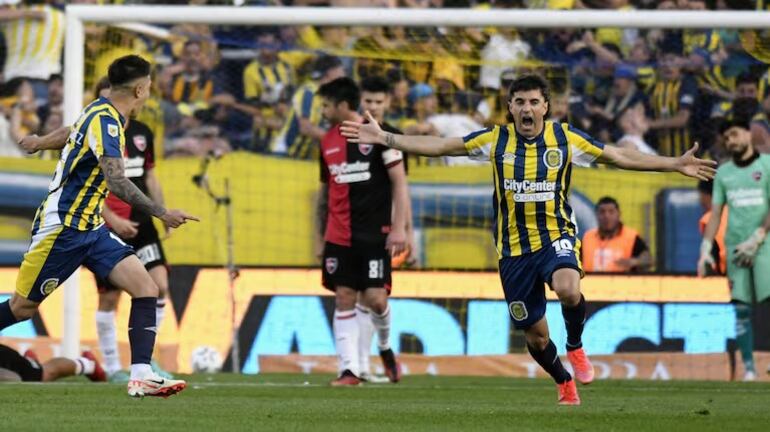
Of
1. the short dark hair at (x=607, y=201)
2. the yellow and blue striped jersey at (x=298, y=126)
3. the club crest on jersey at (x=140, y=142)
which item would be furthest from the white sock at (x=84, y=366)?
the short dark hair at (x=607, y=201)

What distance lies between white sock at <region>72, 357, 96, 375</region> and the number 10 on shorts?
90.3 inches

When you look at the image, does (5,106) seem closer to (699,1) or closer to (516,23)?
(516,23)

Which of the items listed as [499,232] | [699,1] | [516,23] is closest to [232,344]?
[516,23]

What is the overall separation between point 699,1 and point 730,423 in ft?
31.8

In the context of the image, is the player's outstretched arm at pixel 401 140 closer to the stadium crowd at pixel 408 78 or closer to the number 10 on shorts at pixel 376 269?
the number 10 on shorts at pixel 376 269

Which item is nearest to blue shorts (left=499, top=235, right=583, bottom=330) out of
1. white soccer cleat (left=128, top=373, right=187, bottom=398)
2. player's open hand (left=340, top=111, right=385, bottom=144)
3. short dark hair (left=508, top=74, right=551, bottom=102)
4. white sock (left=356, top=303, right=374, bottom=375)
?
short dark hair (left=508, top=74, right=551, bottom=102)

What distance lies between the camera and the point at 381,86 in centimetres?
1252

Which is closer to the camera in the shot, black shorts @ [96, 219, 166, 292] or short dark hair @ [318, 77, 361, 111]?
short dark hair @ [318, 77, 361, 111]

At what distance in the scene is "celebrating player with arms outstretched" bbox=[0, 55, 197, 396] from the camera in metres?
9.20

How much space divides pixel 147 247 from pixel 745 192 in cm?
540

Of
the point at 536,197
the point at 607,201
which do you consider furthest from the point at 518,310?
the point at 607,201

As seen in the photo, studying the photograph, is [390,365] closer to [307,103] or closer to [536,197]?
[536,197]

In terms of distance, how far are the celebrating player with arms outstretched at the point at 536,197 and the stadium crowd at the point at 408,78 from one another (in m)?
6.23

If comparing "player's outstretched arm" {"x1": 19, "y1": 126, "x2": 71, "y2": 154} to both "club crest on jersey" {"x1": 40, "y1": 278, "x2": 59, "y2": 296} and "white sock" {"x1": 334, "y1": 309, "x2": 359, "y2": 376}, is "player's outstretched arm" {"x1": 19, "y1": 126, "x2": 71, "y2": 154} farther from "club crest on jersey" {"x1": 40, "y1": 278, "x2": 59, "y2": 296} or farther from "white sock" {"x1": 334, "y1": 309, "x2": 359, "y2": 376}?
"white sock" {"x1": 334, "y1": 309, "x2": 359, "y2": 376}
